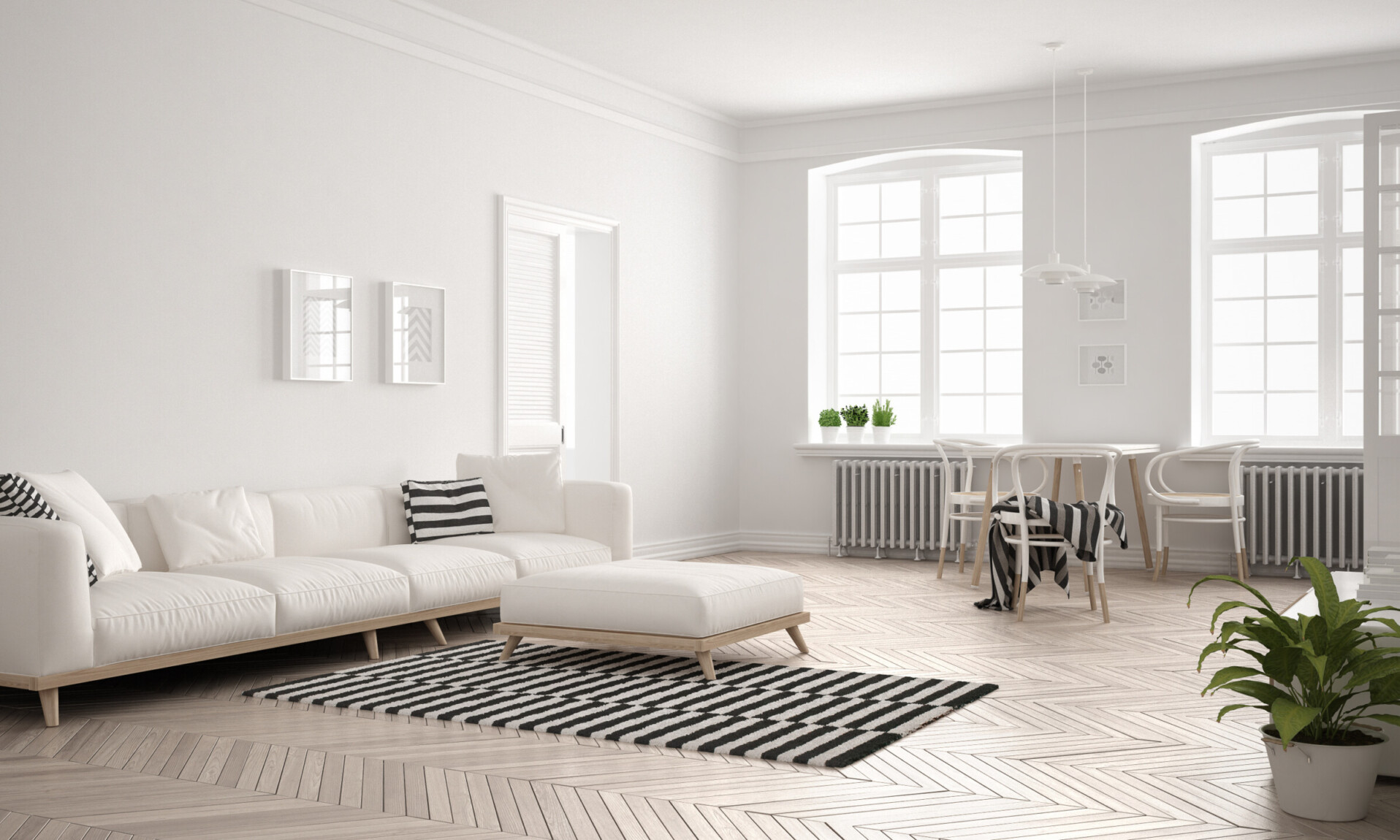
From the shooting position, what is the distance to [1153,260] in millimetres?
8203

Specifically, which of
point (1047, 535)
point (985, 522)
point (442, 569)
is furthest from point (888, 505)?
point (442, 569)

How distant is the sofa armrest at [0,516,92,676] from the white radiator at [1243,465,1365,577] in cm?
658

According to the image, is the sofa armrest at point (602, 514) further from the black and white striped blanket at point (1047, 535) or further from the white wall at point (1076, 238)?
the white wall at point (1076, 238)

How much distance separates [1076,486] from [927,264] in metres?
2.56

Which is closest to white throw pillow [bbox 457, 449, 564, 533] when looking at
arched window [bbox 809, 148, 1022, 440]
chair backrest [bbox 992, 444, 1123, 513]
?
chair backrest [bbox 992, 444, 1123, 513]

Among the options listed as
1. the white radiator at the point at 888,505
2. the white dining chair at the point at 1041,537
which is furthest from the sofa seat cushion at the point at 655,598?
the white radiator at the point at 888,505

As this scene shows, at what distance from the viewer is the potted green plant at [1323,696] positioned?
9.70 ft

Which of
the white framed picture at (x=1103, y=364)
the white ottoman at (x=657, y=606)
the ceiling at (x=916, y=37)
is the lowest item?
the white ottoman at (x=657, y=606)

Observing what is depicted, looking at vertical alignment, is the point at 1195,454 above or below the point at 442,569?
above

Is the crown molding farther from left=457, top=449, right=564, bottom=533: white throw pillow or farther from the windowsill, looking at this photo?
the windowsill

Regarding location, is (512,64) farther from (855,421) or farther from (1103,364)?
(1103,364)

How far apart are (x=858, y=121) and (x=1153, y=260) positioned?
2.33 metres

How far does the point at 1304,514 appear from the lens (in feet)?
25.0

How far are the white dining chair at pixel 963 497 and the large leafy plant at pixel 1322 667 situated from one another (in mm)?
4154
